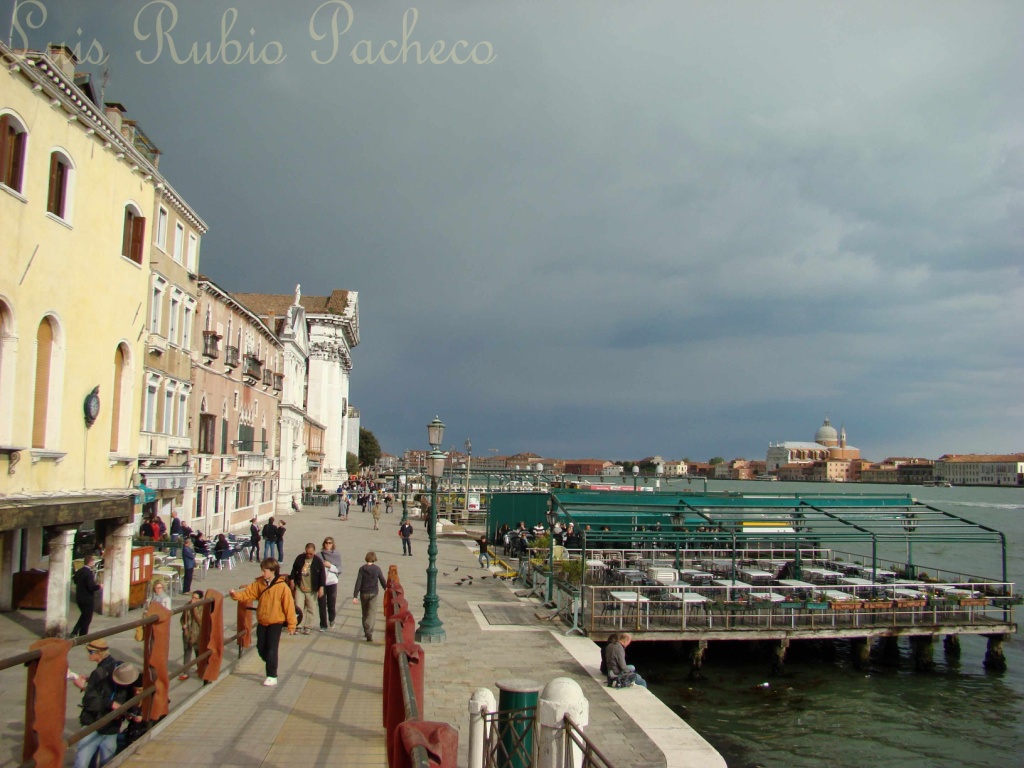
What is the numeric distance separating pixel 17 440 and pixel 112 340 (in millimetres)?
3578

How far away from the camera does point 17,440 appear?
12.9 metres

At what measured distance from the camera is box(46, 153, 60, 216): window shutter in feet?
45.2

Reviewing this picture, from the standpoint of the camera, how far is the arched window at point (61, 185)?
45.4 feet

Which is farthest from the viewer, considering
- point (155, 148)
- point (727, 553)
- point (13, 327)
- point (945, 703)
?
point (727, 553)

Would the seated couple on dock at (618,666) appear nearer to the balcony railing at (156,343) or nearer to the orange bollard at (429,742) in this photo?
the orange bollard at (429,742)

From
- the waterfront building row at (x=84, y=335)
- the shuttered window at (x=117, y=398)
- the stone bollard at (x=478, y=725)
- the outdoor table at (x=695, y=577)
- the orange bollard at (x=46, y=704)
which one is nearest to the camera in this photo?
the orange bollard at (x=46, y=704)

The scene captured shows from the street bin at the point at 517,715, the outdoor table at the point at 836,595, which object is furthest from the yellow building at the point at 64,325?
the outdoor table at the point at 836,595

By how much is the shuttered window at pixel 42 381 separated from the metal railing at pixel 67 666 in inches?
205

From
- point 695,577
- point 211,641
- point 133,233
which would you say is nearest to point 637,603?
point 695,577

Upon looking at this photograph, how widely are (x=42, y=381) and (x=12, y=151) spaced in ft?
12.6

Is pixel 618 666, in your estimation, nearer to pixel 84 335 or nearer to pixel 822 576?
pixel 84 335

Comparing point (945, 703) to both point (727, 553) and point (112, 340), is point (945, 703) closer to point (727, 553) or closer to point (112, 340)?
point (727, 553)

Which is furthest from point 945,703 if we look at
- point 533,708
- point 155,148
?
point 155,148

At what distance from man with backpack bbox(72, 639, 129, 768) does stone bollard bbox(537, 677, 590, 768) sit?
401 cm
